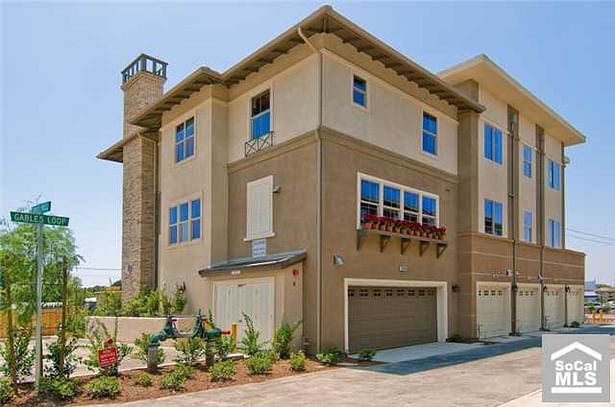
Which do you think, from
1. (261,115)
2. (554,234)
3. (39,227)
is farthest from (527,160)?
(39,227)

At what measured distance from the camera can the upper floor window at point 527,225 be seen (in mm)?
24402

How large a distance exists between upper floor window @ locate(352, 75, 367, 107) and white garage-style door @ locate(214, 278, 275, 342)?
592cm

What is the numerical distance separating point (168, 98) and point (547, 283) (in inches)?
749

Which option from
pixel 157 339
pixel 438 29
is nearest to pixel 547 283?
pixel 438 29

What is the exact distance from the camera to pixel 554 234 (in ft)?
90.6

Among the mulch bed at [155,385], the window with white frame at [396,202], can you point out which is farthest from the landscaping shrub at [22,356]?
the window with white frame at [396,202]

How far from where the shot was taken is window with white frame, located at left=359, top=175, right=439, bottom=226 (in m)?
16.2

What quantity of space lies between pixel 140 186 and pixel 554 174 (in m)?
20.7

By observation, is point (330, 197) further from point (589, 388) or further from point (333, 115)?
point (589, 388)

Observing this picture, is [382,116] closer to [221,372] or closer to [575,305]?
[221,372]

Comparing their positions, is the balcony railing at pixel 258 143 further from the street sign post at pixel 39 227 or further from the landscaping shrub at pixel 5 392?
the landscaping shrub at pixel 5 392

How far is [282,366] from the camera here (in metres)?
12.8

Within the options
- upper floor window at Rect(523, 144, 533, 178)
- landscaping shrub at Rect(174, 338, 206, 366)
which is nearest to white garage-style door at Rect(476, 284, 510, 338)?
upper floor window at Rect(523, 144, 533, 178)

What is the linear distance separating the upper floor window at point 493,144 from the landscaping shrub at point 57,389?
1727 centimetres
